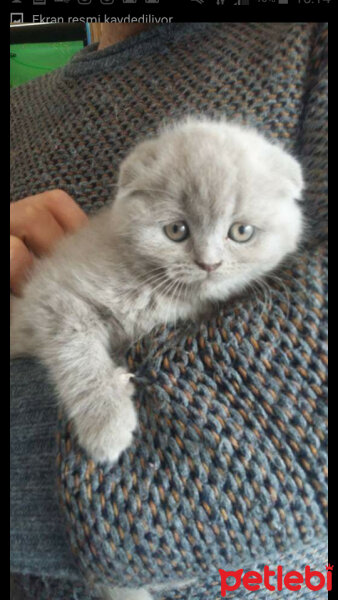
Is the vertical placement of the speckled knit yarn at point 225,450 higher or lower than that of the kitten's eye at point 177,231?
lower

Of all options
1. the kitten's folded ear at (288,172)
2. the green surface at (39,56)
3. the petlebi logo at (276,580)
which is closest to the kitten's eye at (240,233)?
the kitten's folded ear at (288,172)

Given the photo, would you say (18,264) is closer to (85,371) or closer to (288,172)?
(85,371)

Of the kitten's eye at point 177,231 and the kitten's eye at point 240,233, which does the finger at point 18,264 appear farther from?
the kitten's eye at point 240,233

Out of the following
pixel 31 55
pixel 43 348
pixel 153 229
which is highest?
pixel 31 55

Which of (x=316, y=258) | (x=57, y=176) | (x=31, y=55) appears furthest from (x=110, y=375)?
(x=31, y=55)

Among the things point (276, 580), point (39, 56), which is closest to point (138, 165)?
point (276, 580)

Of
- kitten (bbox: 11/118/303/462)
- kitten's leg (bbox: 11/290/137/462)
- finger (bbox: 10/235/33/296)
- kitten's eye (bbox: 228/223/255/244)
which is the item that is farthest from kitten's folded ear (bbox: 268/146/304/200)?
finger (bbox: 10/235/33/296)

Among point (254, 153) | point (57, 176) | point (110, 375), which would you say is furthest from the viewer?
point (57, 176)

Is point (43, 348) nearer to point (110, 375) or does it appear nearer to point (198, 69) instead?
point (110, 375)
